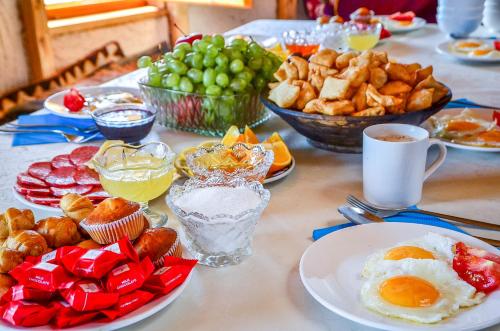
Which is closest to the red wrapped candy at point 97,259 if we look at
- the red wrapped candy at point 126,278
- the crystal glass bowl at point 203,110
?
the red wrapped candy at point 126,278

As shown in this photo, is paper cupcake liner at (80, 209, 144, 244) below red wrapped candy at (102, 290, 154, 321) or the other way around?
the other way around

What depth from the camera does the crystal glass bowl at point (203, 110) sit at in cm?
139

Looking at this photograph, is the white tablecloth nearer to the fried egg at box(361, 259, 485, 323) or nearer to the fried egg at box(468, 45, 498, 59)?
the fried egg at box(361, 259, 485, 323)

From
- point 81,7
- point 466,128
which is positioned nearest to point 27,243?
point 466,128

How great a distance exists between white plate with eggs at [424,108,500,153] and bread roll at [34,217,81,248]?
85 centimetres

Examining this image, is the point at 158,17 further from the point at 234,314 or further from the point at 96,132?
the point at 234,314

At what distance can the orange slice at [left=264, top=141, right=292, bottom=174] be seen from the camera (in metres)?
1.17

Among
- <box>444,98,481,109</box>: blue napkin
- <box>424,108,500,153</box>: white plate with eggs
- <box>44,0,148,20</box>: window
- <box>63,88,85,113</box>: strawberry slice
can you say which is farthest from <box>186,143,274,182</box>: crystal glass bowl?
<box>44,0,148,20</box>: window

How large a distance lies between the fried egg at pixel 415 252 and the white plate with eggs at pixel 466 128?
499mm

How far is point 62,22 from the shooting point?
3.69 m

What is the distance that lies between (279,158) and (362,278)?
43 cm

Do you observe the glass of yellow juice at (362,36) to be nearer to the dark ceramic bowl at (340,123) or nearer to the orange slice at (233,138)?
the dark ceramic bowl at (340,123)

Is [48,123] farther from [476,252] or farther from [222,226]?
[476,252]

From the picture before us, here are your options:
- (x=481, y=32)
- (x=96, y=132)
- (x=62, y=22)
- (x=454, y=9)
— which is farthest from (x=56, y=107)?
(x=62, y=22)
